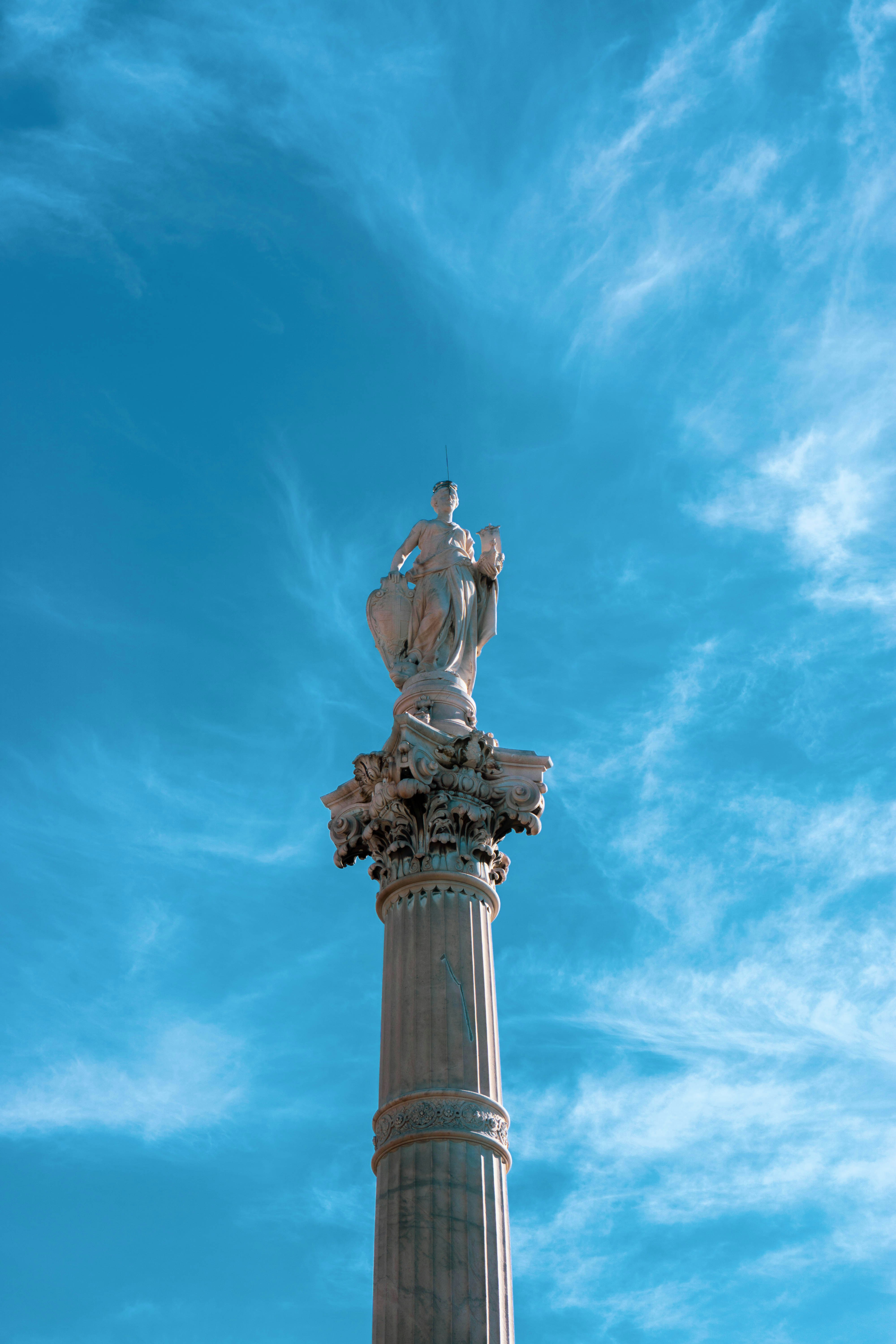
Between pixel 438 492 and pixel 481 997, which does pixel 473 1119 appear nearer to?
pixel 481 997

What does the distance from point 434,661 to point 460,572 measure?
2.18 meters

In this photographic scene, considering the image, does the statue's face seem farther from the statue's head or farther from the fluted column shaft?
the fluted column shaft

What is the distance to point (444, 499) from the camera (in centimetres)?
2895

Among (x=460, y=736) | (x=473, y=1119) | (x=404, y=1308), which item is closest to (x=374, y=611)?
(x=460, y=736)

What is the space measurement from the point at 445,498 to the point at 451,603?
3287 mm

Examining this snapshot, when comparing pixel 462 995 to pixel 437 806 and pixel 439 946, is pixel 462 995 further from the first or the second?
pixel 437 806

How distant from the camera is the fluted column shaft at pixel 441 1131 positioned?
17688 millimetres

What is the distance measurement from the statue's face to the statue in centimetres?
45

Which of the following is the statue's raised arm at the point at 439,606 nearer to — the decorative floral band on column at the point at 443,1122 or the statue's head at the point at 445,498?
the statue's head at the point at 445,498

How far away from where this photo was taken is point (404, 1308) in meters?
17.6

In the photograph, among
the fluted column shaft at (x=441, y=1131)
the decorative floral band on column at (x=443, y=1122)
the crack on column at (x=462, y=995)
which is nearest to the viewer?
the fluted column shaft at (x=441, y=1131)

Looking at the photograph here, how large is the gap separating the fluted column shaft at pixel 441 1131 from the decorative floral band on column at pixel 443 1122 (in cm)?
2

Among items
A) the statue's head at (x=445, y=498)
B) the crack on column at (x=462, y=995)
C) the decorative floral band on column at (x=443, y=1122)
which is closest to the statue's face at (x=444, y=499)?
the statue's head at (x=445, y=498)

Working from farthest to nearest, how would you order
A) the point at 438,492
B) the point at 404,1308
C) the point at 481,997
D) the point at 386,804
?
the point at 438,492 < the point at 386,804 < the point at 481,997 < the point at 404,1308
